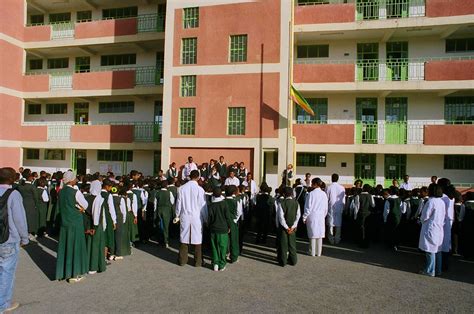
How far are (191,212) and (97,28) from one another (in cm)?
1736

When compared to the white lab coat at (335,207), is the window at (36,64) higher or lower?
higher

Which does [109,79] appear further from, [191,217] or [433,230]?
[433,230]

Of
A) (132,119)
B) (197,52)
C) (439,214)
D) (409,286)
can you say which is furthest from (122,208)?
(132,119)

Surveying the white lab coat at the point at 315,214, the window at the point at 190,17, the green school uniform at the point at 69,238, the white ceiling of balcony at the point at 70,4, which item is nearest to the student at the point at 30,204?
the green school uniform at the point at 69,238

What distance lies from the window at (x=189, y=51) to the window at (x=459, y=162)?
531 inches

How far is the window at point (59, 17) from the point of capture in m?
23.5

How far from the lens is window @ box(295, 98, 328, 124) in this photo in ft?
61.7

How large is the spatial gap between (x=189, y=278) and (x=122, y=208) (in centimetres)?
257

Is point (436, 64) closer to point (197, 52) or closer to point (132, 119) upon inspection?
point (197, 52)

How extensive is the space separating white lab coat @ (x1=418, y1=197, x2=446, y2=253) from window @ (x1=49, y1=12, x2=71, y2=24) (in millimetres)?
23904

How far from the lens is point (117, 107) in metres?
22.3

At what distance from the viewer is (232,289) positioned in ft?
21.8

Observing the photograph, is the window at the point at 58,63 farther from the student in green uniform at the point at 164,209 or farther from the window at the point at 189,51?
the student in green uniform at the point at 164,209

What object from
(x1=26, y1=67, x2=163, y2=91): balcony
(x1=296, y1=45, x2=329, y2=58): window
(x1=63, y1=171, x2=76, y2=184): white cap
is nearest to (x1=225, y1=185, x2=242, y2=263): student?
(x1=63, y1=171, x2=76, y2=184): white cap
